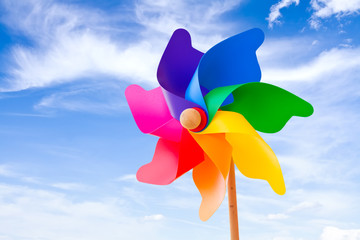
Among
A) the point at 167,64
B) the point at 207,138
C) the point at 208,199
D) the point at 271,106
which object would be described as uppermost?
the point at 167,64

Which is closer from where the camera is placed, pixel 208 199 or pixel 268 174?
pixel 268 174

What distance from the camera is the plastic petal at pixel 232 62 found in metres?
3.99

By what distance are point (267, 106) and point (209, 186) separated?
860 mm

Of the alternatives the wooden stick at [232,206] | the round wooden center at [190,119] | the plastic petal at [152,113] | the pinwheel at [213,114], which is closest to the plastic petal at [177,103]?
the pinwheel at [213,114]

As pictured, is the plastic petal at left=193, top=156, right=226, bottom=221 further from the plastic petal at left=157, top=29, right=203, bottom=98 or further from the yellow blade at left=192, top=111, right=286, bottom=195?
the plastic petal at left=157, top=29, right=203, bottom=98

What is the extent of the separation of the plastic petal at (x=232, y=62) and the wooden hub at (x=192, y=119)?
0.35m

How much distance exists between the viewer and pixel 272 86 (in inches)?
157

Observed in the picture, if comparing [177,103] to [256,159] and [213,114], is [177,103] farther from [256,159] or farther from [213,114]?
[256,159]

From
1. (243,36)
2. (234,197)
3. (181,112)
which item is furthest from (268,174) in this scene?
(243,36)

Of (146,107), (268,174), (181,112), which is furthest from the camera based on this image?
(146,107)

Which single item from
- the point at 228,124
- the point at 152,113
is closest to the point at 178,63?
the point at 152,113

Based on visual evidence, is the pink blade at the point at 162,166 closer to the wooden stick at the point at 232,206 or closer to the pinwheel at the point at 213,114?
the pinwheel at the point at 213,114

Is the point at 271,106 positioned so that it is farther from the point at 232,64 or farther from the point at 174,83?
the point at 174,83

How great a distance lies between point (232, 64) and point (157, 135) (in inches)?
36.4
